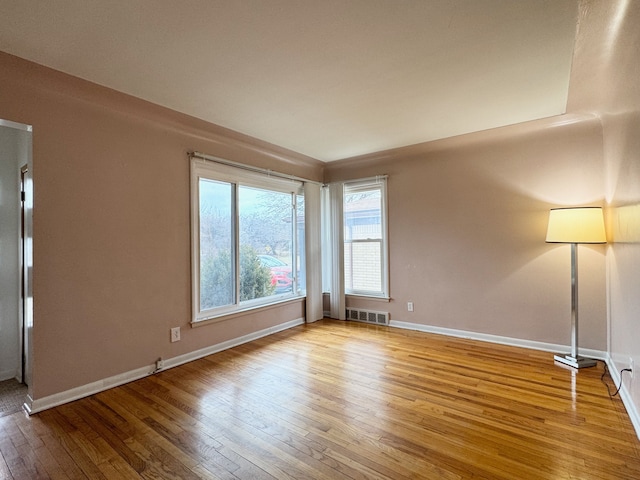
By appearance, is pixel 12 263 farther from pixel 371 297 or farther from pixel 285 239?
pixel 371 297

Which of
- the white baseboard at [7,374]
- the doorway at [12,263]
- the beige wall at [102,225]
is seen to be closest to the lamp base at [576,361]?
the beige wall at [102,225]

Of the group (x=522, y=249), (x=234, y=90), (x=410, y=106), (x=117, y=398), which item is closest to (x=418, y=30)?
(x=410, y=106)

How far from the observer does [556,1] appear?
5.48 ft

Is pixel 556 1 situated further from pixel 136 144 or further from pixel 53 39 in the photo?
pixel 136 144

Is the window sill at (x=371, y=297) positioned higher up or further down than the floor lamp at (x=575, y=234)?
further down

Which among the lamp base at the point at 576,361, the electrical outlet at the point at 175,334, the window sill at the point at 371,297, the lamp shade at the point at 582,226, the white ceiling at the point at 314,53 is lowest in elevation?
the lamp base at the point at 576,361

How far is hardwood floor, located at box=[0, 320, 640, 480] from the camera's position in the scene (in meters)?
1.67

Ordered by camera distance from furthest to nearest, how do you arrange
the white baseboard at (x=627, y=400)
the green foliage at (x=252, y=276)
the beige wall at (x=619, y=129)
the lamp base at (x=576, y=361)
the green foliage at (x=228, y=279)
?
the green foliage at (x=252, y=276) < the green foliage at (x=228, y=279) < the lamp base at (x=576, y=361) < the white baseboard at (x=627, y=400) < the beige wall at (x=619, y=129)

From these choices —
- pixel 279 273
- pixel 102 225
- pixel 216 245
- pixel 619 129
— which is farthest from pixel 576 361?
pixel 102 225

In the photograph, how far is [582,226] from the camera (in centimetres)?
279

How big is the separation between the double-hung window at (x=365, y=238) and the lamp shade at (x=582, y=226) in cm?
211

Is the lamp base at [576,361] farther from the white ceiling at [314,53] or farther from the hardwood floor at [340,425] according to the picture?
the white ceiling at [314,53]

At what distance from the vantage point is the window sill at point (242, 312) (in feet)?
11.0

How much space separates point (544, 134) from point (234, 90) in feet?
10.8
